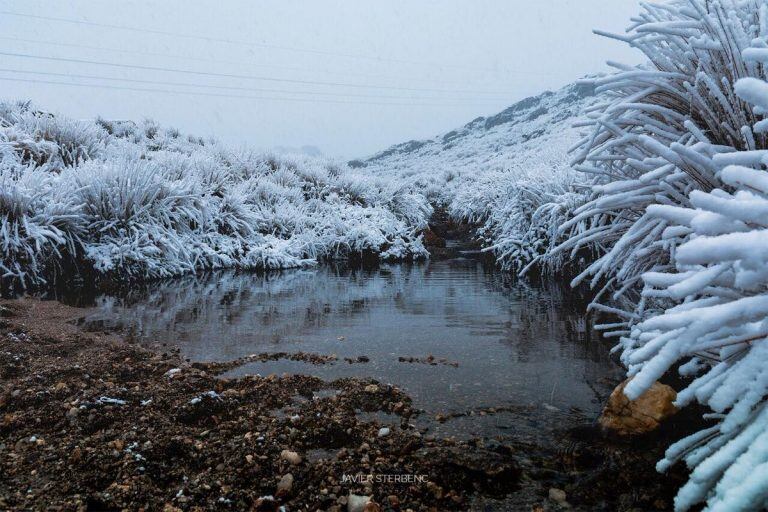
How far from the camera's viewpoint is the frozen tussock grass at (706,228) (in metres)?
0.75

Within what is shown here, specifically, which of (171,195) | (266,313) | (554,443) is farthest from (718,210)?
(171,195)

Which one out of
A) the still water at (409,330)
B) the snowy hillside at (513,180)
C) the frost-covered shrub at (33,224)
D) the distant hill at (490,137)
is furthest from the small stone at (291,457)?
the distant hill at (490,137)

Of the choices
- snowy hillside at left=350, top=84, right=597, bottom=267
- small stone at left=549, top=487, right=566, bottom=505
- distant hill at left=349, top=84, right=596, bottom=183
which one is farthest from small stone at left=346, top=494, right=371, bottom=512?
distant hill at left=349, top=84, right=596, bottom=183

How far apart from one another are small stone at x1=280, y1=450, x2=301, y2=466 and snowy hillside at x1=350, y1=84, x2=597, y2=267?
72.3 inches

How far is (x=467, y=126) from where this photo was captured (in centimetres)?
6481

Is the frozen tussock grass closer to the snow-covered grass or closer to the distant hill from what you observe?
the snow-covered grass

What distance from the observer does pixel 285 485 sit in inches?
56.4

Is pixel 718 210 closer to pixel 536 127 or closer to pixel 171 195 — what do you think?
pixel 171 195

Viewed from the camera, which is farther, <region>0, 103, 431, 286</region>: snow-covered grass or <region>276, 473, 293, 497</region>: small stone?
<region>0, 103, 431, 286</region>: snow-covered grass

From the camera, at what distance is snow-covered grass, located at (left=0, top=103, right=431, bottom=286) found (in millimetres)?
5633

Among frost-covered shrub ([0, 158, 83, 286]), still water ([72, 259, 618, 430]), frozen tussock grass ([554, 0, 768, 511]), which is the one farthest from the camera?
frost-covered shrub ([0, 158, 83, 286])

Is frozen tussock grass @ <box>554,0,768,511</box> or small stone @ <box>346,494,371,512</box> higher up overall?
frozen tussock grass @ <box>554,0,768,511</box>

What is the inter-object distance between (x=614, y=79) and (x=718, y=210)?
5.13ft

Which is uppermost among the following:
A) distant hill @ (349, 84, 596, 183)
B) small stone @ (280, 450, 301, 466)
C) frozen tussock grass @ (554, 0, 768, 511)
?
distant hill @ (349, 84, 596, 183)
